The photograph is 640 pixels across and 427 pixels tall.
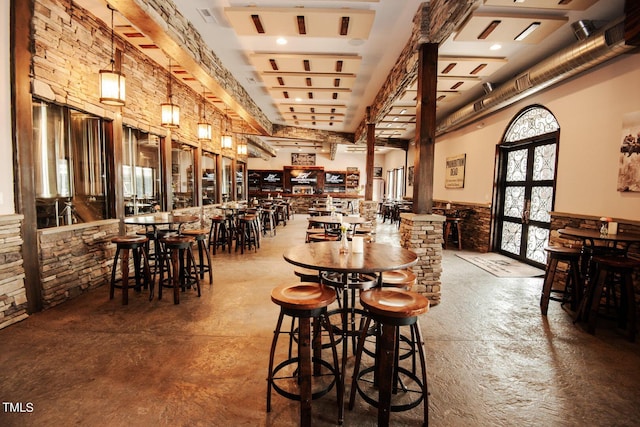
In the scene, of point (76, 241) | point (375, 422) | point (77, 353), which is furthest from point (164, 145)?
point (375, 422)

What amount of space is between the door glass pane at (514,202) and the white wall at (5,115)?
24.8ft

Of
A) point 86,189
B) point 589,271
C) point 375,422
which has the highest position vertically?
point 86,189

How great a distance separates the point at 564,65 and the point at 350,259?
166 inches

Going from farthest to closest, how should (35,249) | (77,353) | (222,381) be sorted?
(35,249) < (77,353) < (222,381)

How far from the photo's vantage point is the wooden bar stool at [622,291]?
2945mm

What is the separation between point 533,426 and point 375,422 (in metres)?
0.93

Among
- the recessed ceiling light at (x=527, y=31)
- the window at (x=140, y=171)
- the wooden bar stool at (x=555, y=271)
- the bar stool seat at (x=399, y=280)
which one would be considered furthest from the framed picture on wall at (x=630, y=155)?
the window at (x=140, y=171)

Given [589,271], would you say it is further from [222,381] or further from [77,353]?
[77,353]

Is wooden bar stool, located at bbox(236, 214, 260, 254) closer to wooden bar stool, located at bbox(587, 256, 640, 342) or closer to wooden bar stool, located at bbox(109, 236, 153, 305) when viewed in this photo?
wooden bar stool, located at bbox(109, 236, 153, 305)

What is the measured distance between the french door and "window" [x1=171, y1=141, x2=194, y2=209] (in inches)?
267

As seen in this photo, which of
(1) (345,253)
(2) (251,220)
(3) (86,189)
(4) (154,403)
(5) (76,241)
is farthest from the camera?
(2) (251,220)

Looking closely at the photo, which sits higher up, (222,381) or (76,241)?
(76,241)

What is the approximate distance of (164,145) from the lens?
18.9ft

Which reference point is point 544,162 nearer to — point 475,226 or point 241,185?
point 475,226
